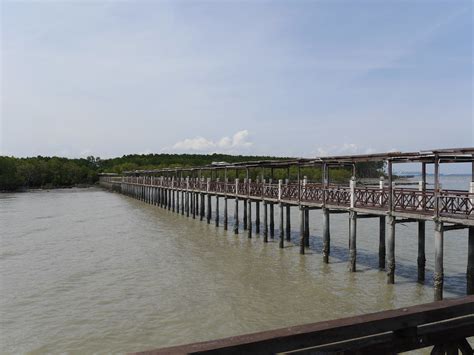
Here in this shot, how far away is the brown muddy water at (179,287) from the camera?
12.5 metres

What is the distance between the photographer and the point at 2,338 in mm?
12141

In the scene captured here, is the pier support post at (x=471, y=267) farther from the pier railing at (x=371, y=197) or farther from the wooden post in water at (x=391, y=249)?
the wooden post in water at (x=391, y=249)

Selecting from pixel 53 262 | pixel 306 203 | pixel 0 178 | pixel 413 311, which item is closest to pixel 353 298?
pixel 306 203

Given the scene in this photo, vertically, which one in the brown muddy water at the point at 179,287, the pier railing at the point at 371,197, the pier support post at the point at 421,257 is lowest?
the brown muddy water at the point at 179,287

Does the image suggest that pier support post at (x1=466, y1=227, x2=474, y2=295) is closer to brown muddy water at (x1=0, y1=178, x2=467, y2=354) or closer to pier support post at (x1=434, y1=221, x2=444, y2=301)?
pier support post at (x1=434, y1=221, x2=444, y2=301)

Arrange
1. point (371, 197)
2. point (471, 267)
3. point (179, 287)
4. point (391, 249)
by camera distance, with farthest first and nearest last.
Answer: point (371, 197) < point (179, 287) < point (391, 249) < point (471, 267)

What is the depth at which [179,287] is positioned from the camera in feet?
55.7

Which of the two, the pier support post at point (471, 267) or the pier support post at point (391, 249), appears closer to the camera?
the pier support post at point (471, 267)

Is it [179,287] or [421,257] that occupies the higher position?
[421,257]

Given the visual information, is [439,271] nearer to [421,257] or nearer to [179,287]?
[421,257]

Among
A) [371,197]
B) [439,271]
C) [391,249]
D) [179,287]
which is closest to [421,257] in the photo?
[391,249]

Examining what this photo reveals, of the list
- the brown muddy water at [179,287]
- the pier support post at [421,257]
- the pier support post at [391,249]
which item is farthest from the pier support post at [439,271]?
the pier support post at [421,257]

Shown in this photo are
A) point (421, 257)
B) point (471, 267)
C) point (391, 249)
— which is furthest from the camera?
point (421, 257)

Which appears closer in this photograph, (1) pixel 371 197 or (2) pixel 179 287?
(2) pixel 179 287
